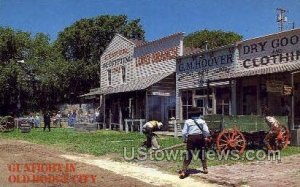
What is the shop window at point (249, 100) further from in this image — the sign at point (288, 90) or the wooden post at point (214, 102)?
the sign at point (288, 90)

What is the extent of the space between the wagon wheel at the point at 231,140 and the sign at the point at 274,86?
3.96 metres

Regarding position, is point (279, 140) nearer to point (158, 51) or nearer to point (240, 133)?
point (240, 133)

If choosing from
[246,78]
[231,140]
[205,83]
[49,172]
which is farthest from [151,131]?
[205,83]

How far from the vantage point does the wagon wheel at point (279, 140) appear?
15141 millimetres

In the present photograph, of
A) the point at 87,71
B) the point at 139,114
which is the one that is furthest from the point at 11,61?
the point at 139,114

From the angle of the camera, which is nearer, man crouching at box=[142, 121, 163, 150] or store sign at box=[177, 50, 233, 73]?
man crouching at box=[142, 121, 163, 150]

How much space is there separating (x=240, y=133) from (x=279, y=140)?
163cm

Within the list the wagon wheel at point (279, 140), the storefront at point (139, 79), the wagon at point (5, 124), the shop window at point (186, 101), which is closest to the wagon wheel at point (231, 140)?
the wagon wheel at point (279, 140)

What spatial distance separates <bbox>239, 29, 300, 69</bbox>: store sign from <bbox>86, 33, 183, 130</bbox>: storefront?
615 cm

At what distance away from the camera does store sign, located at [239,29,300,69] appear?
1928 cm

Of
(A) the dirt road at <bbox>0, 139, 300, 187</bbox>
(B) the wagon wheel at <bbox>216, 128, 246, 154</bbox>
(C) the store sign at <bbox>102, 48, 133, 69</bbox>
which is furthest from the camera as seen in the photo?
(C) the store sign at <bbox>102, 48, 133, 69</bbox>

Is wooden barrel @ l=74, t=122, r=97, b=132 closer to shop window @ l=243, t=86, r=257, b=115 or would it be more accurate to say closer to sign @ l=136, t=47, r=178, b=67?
sign @ l=136, t=47, r=178, b=67

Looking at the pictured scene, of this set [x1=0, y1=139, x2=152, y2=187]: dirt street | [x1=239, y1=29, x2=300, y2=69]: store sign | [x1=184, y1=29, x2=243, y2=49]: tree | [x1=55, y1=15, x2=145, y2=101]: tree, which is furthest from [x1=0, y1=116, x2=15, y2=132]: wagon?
[x1=184, y1=29, x2=243, y2=49]: tree

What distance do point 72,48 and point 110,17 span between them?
586 cm
